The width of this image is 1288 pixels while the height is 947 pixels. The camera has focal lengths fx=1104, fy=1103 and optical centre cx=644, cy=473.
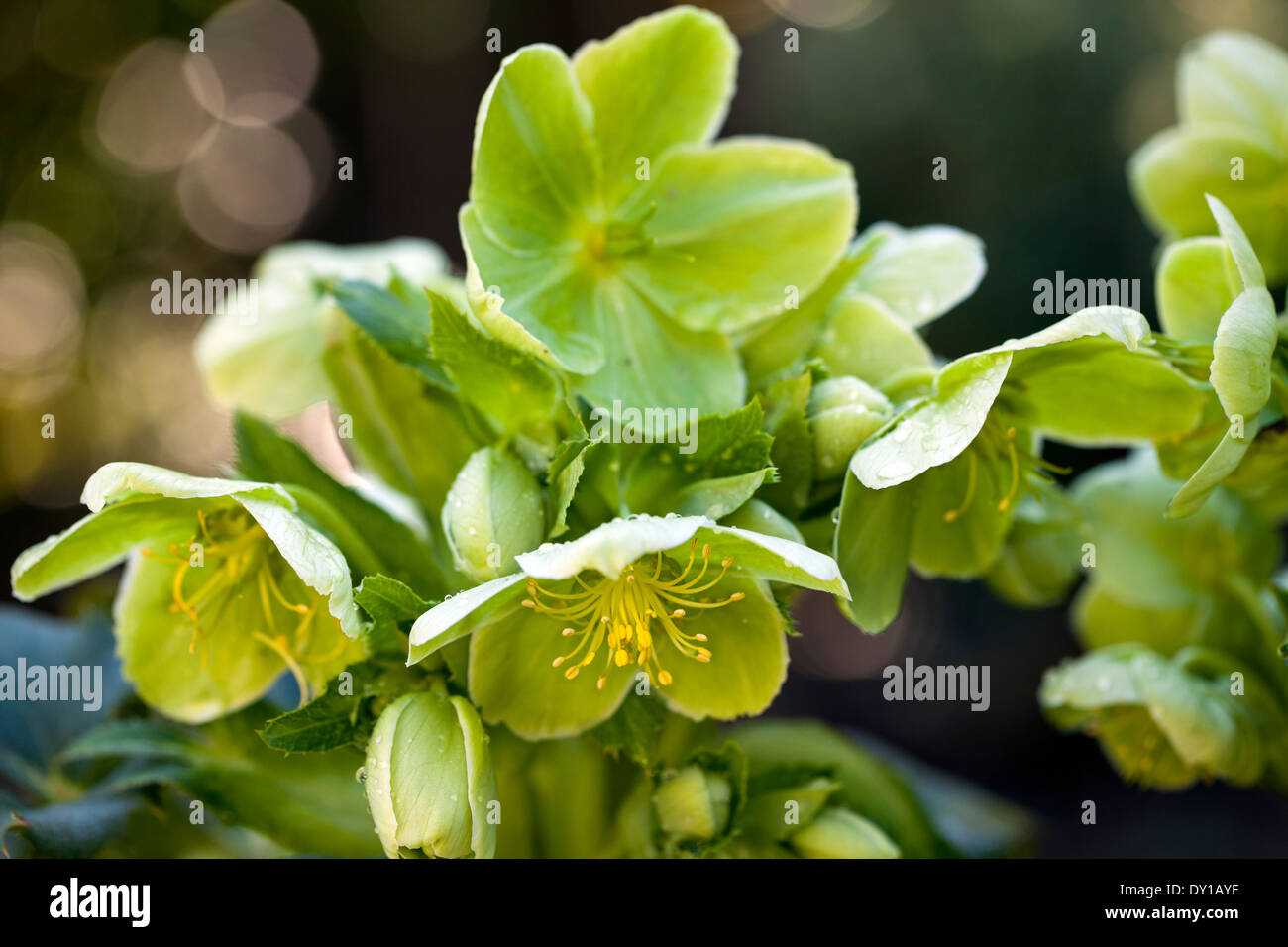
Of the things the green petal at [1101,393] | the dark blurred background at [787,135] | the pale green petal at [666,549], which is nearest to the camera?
the pale green petal at [666,549]

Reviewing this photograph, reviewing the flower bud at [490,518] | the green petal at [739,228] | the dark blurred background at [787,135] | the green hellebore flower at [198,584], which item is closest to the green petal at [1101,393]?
the green petal at [739,228]

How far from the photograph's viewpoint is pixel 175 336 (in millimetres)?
2088

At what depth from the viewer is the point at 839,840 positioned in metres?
0.50

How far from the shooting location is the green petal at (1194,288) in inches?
19.4

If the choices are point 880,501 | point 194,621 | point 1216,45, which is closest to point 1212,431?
point 880,501

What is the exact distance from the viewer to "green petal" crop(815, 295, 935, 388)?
521 mm

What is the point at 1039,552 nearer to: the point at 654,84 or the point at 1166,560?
the point at 1166,560

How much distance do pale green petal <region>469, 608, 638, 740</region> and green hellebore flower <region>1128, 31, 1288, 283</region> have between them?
1.47 feet

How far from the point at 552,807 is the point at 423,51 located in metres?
2.06

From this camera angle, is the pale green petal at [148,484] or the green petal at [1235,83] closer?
the pale green petal at [148,484]
